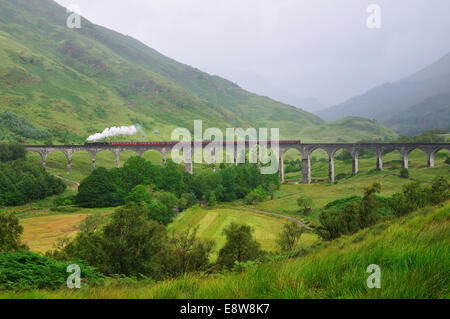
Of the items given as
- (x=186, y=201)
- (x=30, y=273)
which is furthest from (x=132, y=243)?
(x=186, y=201)

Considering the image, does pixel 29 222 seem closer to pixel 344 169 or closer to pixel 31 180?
pixel 31 180

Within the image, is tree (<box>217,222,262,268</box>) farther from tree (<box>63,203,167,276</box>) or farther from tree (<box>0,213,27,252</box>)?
tree (<box>0,213,27,252</box>)

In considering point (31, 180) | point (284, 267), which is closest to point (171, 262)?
point (284, 267)

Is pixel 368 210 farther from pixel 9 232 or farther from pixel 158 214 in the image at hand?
pixel 158 214

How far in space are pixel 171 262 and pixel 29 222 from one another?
129 ft

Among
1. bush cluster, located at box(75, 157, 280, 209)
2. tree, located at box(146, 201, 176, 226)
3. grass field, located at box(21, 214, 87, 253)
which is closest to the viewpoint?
grass field, located at box(21, 214, 87, 253)

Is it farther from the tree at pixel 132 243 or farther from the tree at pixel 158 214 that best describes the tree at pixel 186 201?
the tree at pixel 132 243

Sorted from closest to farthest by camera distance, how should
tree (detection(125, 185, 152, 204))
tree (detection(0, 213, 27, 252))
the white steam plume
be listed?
1. tree (detection(0, 213, 27, 252))
2. tree (detection(125, 185, 152, 204))
3. the white steam plume

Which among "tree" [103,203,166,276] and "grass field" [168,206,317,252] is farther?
"grass field" [168,206,317,252]

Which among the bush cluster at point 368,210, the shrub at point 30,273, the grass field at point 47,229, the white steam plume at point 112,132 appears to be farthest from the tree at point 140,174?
the shrub at point 30,273

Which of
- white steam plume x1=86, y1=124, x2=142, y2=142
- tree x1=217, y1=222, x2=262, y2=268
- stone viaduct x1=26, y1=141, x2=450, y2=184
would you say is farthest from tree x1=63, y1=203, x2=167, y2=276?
white steam plume x1=86, y1=124, x2=142, y2=142

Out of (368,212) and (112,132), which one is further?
(112,132)

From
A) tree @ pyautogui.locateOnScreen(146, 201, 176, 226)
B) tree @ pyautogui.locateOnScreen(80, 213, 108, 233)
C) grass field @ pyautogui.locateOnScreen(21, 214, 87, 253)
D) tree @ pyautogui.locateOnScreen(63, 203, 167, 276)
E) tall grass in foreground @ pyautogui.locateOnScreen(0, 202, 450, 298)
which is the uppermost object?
tall grass in foreground @ pyautogui.locateOnScreen(0, 202, 450, 298)
